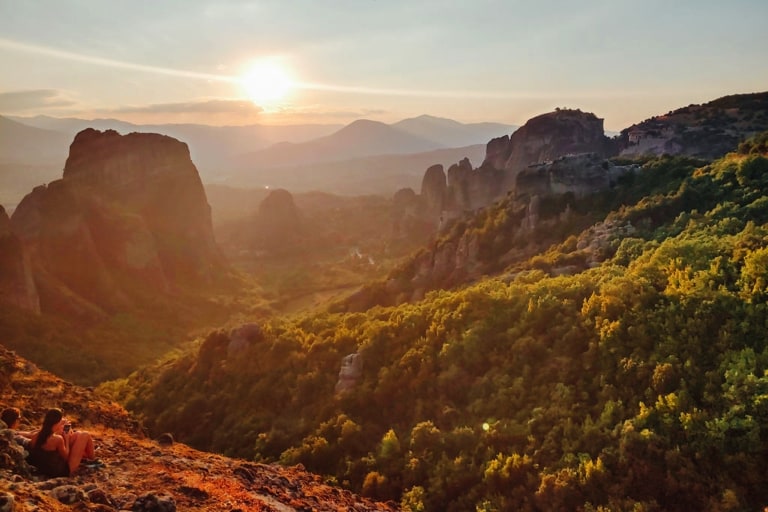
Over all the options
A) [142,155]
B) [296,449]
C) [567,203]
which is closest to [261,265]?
[142,155]

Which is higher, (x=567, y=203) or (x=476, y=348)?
(x=567, y=203)

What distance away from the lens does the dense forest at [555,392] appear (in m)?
12.2

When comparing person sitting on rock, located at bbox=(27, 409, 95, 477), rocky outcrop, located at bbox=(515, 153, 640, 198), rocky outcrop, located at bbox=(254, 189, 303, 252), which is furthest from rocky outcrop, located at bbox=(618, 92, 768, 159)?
Answer: rocky outcrop, located at bbox=(254, 189, 303, 252)

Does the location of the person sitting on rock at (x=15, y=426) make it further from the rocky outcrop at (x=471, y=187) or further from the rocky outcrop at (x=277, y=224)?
the rocky outcrop at (x=277, y=224)

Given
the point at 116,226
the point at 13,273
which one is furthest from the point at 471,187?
the point at 13,273

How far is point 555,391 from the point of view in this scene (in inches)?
635

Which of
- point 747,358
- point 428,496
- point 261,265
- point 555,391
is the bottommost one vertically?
point 261,265

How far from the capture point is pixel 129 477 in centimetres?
1145

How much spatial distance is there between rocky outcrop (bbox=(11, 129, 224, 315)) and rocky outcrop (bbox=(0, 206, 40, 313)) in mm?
3731

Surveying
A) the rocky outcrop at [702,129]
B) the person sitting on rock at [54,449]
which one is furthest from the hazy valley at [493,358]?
the rocky outcrop at [702,129]

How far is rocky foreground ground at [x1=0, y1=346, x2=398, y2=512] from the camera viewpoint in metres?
9.30

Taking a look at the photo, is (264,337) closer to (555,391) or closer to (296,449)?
(296,449)

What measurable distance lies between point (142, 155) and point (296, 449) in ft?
231

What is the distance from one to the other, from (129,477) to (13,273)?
48206 mm
